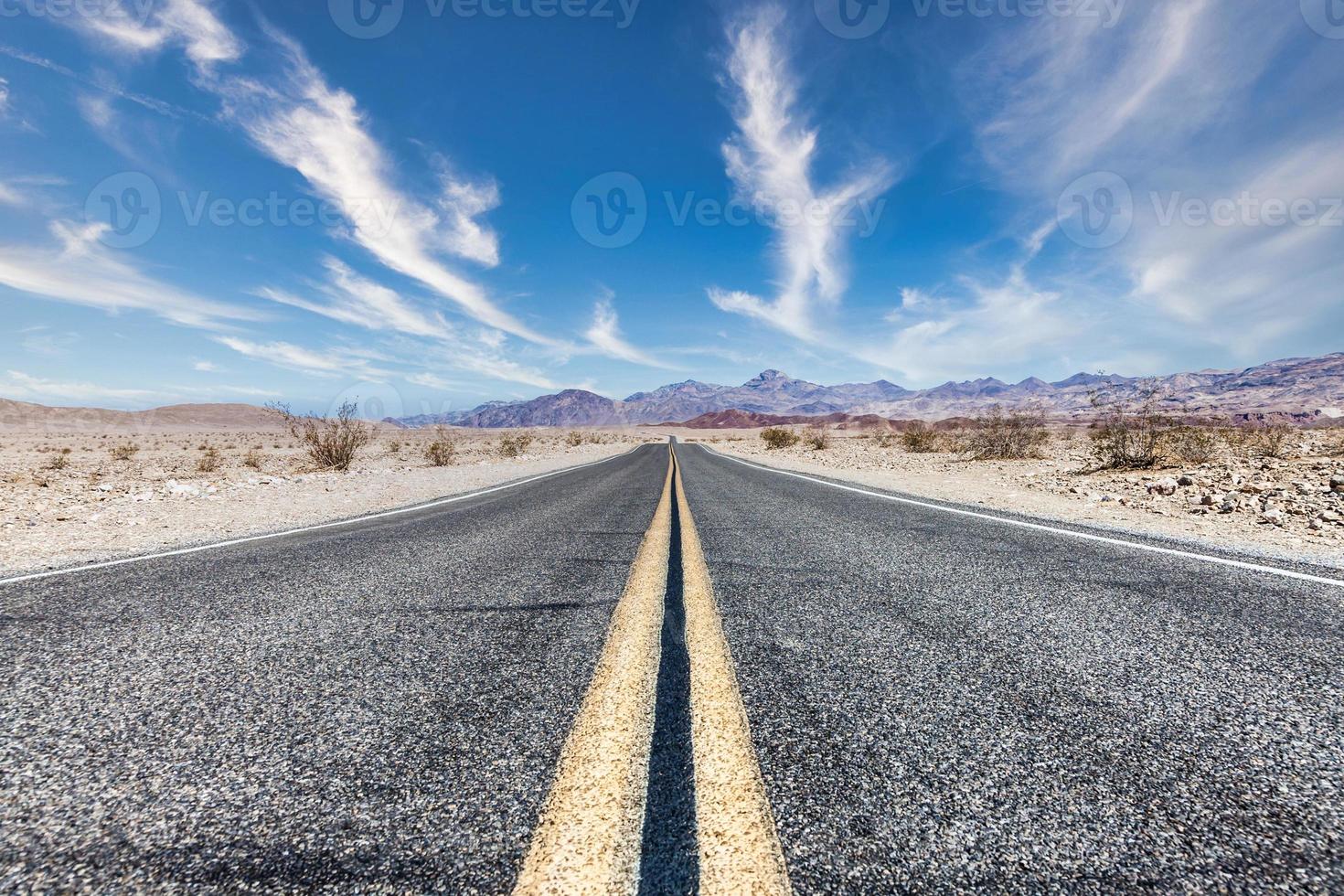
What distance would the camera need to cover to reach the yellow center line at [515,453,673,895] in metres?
0.86

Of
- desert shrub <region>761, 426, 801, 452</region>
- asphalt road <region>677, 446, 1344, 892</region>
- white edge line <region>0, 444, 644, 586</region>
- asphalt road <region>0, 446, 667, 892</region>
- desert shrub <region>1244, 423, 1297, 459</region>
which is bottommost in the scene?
white edge line <region>0, 444, 644, 586</region>

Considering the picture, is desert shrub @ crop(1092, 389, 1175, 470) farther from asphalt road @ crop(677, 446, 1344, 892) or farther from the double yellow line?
the double yellow line

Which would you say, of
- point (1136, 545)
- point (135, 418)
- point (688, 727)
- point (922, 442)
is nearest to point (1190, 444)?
point (1136, 545)

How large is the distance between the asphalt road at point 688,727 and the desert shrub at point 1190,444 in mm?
11113

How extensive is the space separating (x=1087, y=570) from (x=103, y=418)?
126m

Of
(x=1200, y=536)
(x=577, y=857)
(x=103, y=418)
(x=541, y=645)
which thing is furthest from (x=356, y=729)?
(x=103, y=418)

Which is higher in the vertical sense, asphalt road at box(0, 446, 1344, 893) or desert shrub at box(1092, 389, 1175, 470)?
desert shrub at box(1092, 389, 1175, 470)

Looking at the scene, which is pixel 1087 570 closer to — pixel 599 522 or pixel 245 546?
pixel 599 522

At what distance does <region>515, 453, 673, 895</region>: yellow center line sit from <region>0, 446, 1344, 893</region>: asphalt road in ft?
0.13

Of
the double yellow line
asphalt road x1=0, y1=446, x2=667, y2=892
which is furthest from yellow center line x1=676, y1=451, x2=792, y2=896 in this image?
asphalt road x1=0, y1=446, x2=667, y2=892

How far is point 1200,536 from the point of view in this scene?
15.6ft

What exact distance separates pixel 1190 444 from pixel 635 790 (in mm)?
15029

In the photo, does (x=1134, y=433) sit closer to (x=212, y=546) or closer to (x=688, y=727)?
(x=688, y=727)

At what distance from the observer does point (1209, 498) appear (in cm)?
668
